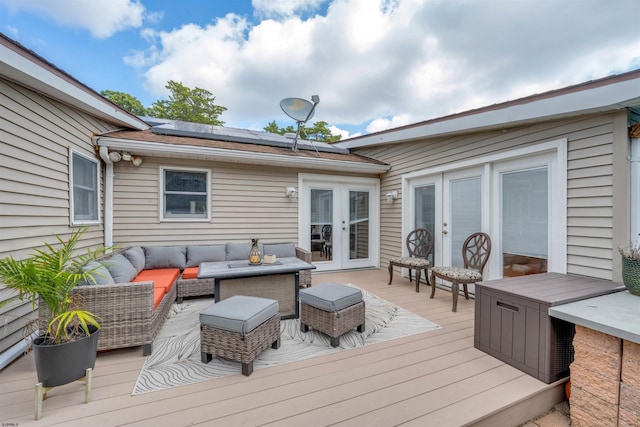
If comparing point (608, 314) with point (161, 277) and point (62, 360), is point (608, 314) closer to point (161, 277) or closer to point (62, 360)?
point (62, 360)

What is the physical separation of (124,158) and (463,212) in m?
5.53

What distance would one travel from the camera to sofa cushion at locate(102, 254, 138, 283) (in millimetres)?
2768

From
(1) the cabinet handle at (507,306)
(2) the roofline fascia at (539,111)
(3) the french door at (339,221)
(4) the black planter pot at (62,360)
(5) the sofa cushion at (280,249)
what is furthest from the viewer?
(3) the french door at (339,221)

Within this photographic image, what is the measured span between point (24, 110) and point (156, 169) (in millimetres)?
1963

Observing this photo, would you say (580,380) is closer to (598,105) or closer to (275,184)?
(598,105)

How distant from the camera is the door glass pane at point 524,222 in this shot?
3.21 meters

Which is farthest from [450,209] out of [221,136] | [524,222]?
[221,136]

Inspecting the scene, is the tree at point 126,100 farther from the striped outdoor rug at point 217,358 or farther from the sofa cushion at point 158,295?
the striped outdoor rug at point 217,358

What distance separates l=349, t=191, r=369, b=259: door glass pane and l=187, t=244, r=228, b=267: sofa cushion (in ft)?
9.07

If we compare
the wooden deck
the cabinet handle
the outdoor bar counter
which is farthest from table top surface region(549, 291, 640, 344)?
the wooden deck

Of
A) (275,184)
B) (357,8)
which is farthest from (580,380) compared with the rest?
(357,8)

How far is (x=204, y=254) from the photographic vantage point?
14.2 ft

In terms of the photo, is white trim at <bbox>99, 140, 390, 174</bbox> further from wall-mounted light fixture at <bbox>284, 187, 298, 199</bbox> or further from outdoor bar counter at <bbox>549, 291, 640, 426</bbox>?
outdoor bar counter at <bbox>549, 291, 640, 426</bbox>

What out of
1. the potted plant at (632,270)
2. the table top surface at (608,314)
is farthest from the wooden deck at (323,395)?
the potted plant at (632,270)
